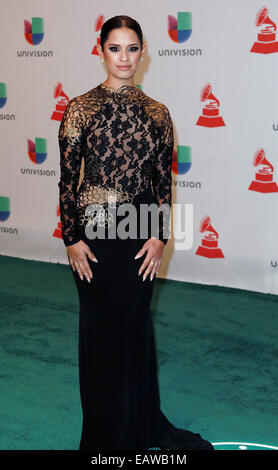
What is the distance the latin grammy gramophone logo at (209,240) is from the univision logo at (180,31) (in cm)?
137

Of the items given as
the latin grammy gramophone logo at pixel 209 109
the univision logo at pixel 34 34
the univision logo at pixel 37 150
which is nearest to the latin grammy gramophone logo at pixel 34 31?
the univision logo at pixel 34 34

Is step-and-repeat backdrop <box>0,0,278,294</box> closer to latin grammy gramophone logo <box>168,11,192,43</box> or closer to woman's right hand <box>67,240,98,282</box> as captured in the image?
latin grammy gramophone logo <box>168,11,192,43</box>

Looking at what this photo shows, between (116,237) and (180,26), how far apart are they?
3206mm

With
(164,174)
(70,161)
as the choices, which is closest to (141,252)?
(164,174)

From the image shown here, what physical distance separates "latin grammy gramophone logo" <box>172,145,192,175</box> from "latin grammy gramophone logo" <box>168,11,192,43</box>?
886 mm

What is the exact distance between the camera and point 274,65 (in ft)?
15.0

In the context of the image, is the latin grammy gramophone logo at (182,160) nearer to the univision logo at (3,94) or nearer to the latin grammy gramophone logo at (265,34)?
the latin grammy gramophone logo at (265,34)

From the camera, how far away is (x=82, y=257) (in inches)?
87.2

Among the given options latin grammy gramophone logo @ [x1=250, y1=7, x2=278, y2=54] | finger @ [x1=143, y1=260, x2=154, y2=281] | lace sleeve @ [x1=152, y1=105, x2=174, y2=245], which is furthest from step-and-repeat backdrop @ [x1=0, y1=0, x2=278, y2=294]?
finger @ [x1=143, y1=260, x2=154, y2=281]

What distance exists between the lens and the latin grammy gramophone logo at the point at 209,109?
486cm
